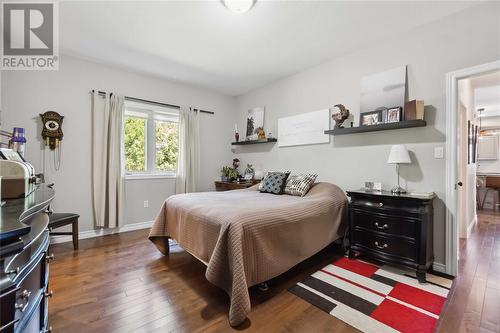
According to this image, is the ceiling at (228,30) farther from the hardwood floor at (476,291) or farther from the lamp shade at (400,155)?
the hardwood floor at (476,291)

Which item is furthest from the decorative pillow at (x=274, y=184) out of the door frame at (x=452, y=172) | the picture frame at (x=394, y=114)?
the door frame at (x=452, y=172)

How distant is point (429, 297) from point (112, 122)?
4231 millimetres

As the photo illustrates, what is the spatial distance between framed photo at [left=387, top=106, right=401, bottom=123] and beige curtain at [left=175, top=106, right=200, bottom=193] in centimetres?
310

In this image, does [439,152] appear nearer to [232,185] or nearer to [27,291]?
[232,185]

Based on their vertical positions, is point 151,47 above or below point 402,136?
above

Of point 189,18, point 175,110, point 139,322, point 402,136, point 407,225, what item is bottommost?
point 139,322

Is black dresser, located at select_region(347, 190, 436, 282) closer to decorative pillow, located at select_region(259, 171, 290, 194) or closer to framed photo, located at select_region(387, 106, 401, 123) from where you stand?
framed photo, located at select_region(387, 106, 401, 123)

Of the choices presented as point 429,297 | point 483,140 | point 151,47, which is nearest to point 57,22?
point 151,47

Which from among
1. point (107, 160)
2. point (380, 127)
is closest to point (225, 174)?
point (107, 160)

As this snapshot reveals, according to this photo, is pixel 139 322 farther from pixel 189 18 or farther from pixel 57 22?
pixel 57 22

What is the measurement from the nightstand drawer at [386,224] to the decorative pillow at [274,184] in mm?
1004

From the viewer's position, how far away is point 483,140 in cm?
629

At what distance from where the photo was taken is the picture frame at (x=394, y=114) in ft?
8.13

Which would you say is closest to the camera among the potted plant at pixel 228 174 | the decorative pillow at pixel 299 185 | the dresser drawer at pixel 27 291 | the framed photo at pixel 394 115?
the dresser drawer at pixel 27 291
